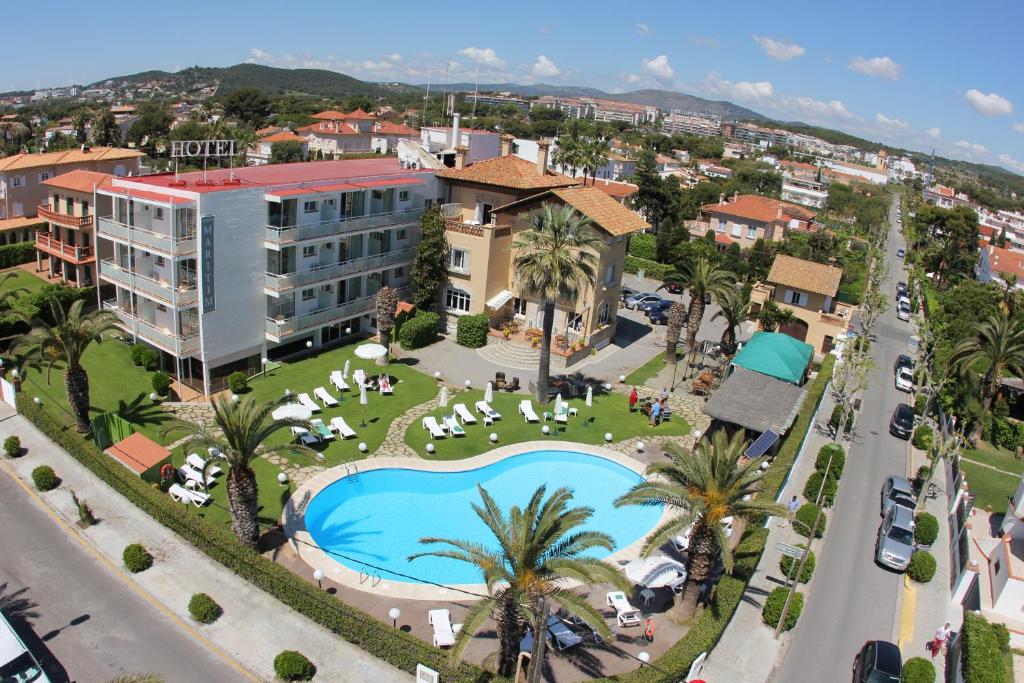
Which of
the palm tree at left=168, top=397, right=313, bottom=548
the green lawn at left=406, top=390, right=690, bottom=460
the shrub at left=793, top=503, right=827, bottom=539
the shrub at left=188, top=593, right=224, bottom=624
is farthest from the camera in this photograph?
the green lawn at left=406, top=390, right=690, bottom=460

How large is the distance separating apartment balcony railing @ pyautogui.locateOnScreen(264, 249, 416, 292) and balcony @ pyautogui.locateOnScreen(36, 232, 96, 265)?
14624 millimetres

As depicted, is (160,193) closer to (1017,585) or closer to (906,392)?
(1017,585)

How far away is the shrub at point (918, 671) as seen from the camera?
1971 cm

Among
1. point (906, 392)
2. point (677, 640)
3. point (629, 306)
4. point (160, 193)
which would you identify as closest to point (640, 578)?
point (677, 640)

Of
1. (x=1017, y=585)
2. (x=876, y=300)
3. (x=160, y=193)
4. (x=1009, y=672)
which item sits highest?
(x=160, y=193)

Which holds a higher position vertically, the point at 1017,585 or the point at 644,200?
the point at 644,200

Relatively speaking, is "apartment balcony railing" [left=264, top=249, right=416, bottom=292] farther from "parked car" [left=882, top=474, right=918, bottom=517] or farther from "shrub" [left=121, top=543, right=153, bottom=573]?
"parked car" [left=882, top=474, right=918, bottom=517]

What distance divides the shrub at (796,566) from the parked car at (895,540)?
10.3 ft

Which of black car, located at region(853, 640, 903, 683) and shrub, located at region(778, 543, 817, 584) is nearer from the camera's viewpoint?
black car, located at region(853, 640, 903, 683)

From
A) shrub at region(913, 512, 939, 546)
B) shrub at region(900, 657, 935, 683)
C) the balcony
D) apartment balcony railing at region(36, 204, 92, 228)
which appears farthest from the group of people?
apartment balcony railing at region(36, 204, 92, 228)

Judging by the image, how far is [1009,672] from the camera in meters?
21.5

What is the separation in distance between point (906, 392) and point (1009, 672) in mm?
26932

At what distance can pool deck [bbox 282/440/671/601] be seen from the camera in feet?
73.9

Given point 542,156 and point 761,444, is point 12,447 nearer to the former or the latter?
point 761,444
